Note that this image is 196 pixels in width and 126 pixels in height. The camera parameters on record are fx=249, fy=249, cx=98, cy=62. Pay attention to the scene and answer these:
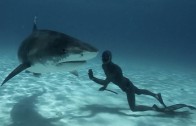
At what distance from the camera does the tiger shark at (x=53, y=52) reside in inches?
198

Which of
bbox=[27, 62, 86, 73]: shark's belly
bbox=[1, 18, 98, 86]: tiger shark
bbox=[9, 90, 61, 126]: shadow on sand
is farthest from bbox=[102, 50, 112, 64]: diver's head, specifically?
bbox=[9, 90, 61, 126]: shadow on sand

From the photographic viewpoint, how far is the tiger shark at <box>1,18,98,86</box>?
5023mm

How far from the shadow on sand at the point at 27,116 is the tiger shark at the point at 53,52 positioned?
1004 mm

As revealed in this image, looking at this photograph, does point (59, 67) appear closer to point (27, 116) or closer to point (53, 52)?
point (53, 52)

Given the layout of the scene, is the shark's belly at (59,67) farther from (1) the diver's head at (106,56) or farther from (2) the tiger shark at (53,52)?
(1) the diver's head at (106,56)

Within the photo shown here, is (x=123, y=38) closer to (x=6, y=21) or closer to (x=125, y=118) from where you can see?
(x=6, y=21)

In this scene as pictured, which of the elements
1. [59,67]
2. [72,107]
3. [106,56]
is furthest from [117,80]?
[59,67]

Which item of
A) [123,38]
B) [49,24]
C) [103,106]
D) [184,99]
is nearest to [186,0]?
[184,99]

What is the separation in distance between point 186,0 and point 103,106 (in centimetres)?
4423

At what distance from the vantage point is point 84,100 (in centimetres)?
865

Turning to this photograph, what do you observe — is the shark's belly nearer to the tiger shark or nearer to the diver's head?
the tiger shark

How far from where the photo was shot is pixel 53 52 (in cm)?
551

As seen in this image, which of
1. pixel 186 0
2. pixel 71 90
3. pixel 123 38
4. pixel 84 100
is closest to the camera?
pixel 84 100

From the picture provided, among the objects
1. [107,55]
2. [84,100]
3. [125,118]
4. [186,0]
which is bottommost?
[125,118]
